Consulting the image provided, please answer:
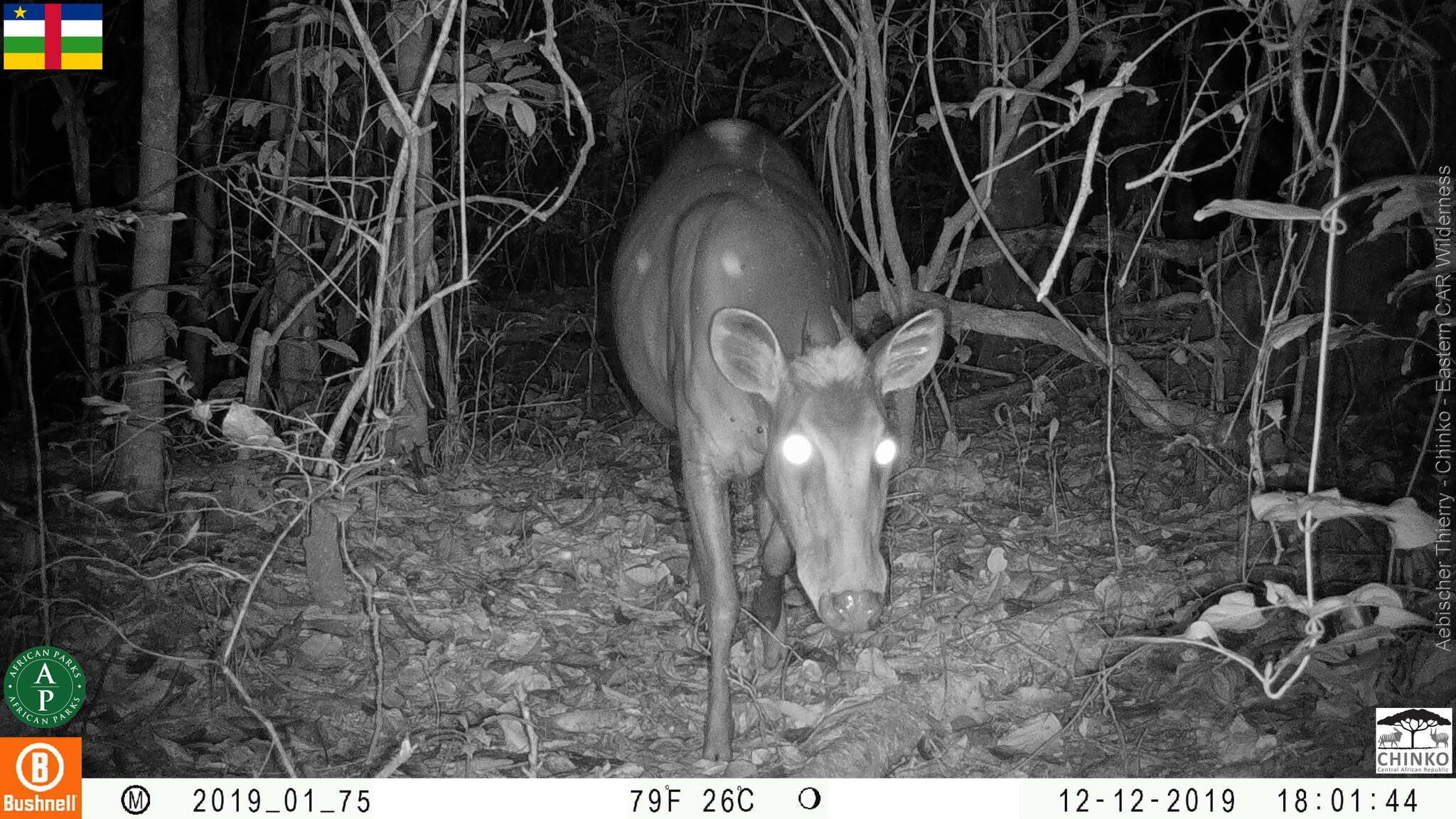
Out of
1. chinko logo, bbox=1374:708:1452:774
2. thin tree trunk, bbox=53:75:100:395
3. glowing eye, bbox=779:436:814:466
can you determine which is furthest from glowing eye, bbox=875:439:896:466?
thin tree trunk, bbox=53:75:100:395

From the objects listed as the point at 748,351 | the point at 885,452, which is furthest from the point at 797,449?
the point at 748,351

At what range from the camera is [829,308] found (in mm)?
4227

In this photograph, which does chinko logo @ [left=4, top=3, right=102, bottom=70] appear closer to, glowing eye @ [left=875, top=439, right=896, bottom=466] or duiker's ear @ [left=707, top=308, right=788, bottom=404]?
duiker's ear @ [left=707, top=308, right=788, bottom=404]

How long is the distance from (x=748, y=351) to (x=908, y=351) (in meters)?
0.55

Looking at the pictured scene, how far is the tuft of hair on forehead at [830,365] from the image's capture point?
363cm

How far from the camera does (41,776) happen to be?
3.14 m

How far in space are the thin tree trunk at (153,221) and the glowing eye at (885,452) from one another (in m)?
2.78

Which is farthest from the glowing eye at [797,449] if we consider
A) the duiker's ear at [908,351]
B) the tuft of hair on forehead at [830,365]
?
the duiker's ear at [908,351]

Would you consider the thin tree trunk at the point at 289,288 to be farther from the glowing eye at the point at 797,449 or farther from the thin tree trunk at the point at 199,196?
the glowing eye at the point at 797,449

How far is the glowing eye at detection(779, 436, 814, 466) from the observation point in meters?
3.52

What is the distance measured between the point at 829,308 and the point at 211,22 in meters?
5.37

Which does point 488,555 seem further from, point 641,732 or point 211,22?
point 211,22

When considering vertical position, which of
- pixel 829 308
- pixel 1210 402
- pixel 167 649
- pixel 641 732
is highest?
pixel 829 308
